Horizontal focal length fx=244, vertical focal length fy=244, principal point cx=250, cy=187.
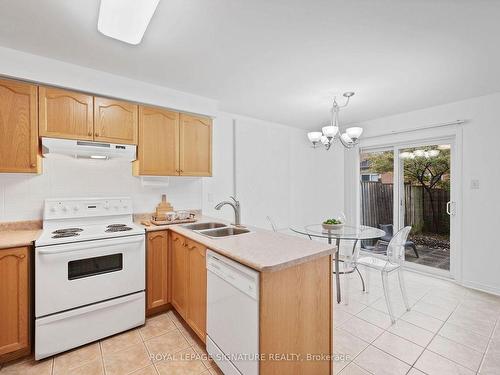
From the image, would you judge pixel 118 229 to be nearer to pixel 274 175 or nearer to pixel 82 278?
pixel 82 278

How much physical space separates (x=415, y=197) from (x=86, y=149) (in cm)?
423

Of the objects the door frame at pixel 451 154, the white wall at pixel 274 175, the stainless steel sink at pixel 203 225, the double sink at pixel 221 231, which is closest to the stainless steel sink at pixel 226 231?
the double sink at pixel 221 231

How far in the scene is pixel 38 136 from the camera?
6.52 feet

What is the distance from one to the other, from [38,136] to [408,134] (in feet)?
13.9

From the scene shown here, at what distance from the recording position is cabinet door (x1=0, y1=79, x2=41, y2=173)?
1882mm

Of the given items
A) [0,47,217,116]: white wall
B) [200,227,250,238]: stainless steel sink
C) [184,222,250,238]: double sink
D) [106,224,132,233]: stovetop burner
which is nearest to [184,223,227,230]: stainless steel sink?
[184,222,250,238]: double sink

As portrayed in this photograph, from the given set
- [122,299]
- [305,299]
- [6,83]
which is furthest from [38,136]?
[305,299]

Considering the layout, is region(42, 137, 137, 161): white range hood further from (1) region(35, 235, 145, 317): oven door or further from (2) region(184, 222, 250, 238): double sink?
(2) region(184, 222, 250, 238): double sink

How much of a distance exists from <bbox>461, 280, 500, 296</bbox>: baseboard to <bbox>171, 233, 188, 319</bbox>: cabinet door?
334 cm

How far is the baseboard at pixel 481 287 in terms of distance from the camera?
277 cm

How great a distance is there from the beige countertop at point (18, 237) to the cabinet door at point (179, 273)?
1030 millimetres

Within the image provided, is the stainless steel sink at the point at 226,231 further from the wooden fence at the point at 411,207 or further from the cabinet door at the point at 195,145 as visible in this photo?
the wooden fence at the point at 411,207

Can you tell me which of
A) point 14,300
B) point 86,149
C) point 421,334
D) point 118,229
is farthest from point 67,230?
point 421,334

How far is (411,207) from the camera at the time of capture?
3.69 metres
